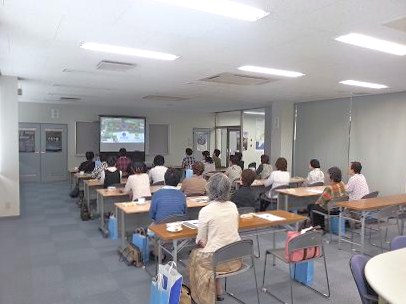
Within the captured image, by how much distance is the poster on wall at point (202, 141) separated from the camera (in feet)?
47.5

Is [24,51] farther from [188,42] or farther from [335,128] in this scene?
[335,128]

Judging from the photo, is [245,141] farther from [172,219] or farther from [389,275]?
[389,275]

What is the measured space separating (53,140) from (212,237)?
10.4 metres

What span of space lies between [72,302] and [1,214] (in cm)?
398

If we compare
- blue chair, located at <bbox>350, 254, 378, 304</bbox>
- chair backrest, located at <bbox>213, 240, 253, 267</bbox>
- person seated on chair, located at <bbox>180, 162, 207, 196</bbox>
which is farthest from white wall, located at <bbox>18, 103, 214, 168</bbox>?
blue chair, located at <bbox>350, 254, 378, 304</bbox>

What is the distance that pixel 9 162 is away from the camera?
628cm

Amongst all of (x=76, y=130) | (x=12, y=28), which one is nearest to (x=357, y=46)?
(x=12, y=28)

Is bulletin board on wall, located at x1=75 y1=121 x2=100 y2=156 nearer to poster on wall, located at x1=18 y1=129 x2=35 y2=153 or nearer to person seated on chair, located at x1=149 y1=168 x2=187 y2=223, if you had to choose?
poster on wall, located at x1=18 y1=129 x2=35 y2=153

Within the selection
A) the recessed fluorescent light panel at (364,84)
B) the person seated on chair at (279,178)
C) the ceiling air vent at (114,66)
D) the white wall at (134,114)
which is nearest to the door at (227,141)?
the white wall at (134,114)

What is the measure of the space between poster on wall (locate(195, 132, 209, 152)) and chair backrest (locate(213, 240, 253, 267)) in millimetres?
11613

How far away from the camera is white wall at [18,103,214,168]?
11.4 m

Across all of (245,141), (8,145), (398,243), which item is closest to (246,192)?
(398,243)

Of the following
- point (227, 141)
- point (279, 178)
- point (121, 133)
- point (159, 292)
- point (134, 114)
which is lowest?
point (159, 292)

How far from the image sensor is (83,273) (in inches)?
153
